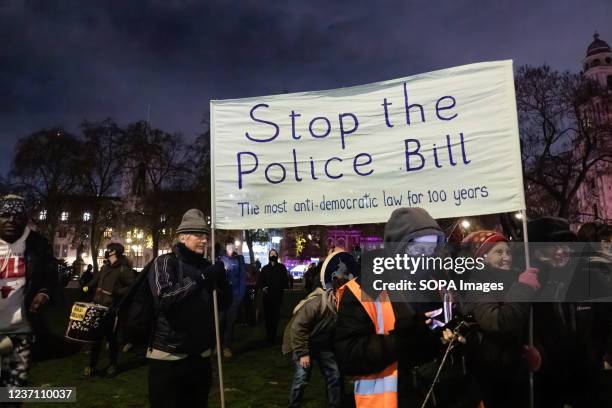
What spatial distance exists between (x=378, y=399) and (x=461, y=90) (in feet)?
8.30

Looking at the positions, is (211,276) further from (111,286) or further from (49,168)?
(49,168)

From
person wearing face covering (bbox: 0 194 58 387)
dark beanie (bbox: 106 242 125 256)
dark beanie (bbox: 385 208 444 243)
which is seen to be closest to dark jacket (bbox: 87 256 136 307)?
dark beanie (bbox: 106 242 125 256)

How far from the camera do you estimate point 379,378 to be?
2359mm

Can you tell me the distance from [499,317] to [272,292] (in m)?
8.64

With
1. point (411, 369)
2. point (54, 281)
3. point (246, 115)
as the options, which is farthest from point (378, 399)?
point (54, 281)

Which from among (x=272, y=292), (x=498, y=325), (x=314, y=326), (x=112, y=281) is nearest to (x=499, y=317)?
(x=498, y=325)

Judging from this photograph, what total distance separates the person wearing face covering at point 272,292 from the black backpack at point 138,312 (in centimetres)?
726

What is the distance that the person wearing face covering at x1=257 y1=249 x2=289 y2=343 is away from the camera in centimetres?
1077

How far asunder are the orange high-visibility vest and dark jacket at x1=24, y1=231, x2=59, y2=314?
305 cm

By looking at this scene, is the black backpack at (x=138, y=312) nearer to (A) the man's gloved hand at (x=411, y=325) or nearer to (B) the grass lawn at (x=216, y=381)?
(A) the man's gloved hand at (x=411, y=325)

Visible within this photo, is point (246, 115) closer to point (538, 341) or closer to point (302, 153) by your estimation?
point (302, 153)

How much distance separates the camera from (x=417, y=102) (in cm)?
393

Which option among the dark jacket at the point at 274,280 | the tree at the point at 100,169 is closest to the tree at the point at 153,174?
the tree at the point at 100,169

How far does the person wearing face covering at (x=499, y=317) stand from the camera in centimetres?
252
